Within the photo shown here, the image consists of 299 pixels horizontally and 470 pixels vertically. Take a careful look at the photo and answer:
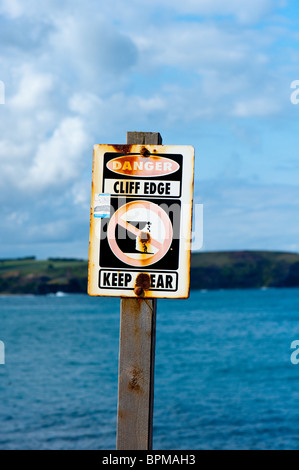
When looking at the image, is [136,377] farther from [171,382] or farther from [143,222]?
[171,382]

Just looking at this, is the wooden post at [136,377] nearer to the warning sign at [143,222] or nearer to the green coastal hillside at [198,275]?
the warning sign at [143,222]

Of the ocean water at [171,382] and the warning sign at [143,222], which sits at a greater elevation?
the ocean water at [171,382]

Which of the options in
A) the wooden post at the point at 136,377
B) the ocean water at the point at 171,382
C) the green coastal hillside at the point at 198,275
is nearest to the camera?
the wooden post at the point at 136,377

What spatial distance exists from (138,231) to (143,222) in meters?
0.06

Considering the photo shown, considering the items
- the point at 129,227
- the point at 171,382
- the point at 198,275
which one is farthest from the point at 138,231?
the point at 198,275

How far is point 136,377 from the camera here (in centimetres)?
342

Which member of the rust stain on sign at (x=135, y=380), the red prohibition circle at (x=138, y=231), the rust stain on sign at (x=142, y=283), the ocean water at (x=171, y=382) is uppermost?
the ocean water at (x=171, y=382)

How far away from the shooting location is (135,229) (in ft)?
11.4

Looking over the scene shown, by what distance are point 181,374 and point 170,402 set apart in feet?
49.9

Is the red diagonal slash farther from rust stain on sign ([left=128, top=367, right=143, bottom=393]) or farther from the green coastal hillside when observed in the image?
the green coastal hillside

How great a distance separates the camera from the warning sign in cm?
344

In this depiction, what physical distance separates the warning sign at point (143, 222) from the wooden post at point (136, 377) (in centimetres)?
16

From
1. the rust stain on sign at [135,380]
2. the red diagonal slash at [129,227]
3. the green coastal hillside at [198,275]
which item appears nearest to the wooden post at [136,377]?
the rust stain on sign at [135,380]

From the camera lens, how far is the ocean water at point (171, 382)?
26922mm
